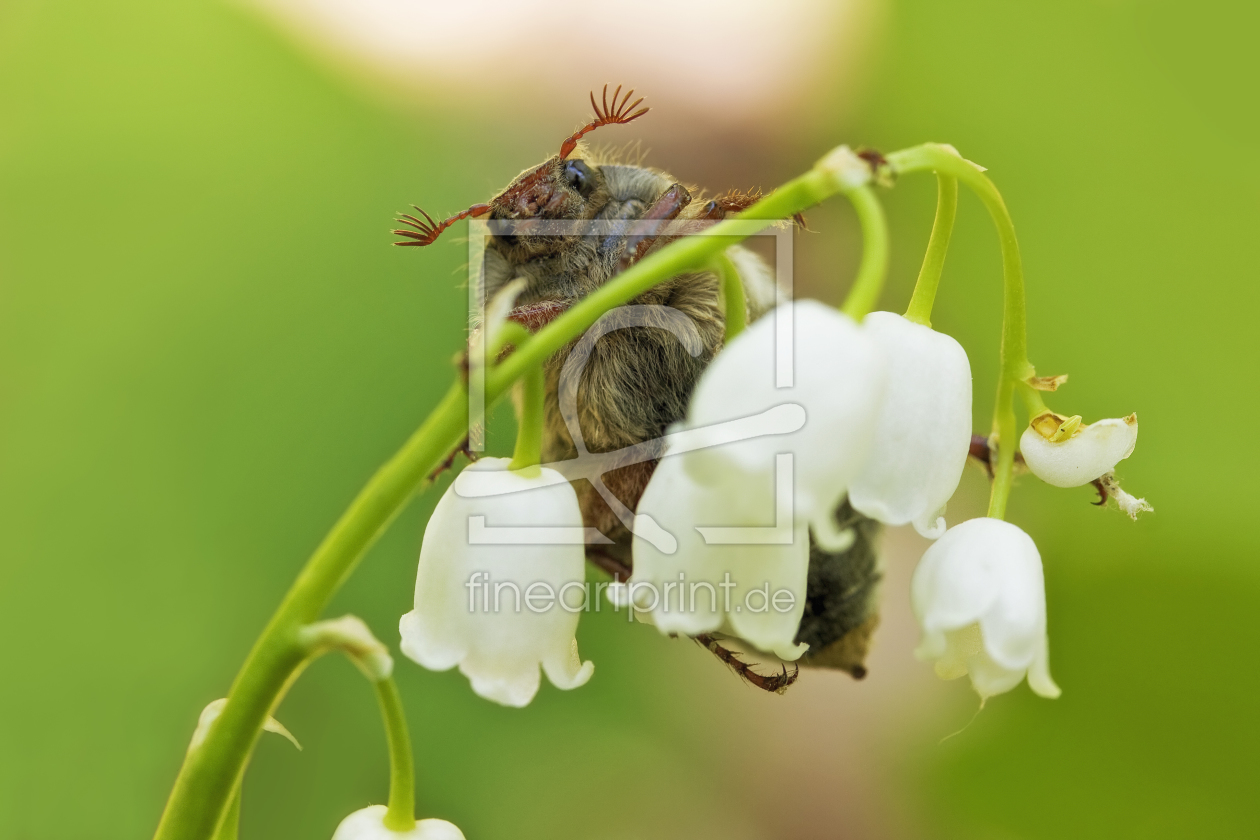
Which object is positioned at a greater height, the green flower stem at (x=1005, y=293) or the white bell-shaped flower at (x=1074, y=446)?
the green flower stem at (x=1005, y=293)

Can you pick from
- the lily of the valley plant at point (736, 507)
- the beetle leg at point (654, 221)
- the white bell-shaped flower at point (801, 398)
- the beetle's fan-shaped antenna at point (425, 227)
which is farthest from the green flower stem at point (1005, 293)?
the beetle's fan-shaped antenna at point (425, 227)

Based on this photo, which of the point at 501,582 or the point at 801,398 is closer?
the point at 801,398

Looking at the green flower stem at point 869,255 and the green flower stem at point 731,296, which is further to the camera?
the green flower stem at point 731,296

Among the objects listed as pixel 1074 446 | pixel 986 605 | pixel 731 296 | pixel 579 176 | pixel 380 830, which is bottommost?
pixel 380 830

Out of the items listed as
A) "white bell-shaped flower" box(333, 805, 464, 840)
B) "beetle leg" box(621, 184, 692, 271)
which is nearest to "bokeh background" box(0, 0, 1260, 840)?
"beetle leg" box(621, 184, 692, 271)

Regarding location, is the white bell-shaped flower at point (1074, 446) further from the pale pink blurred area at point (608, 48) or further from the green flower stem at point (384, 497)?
the pale pink blurred area at point (608, 48)

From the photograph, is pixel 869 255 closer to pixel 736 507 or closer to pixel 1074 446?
pixel 736 507

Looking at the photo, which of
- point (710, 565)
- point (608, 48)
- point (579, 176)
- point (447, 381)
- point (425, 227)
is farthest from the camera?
point (608, 48)

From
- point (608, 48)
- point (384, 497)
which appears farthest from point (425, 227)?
point (608, 48)
